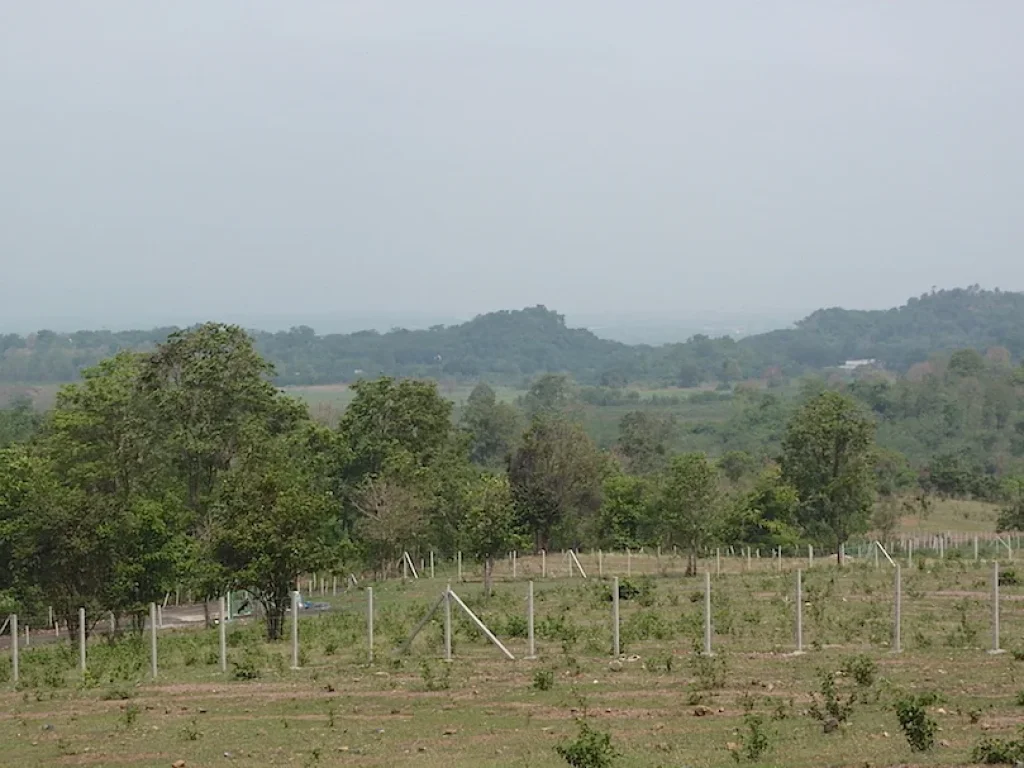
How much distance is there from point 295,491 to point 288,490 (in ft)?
0.51

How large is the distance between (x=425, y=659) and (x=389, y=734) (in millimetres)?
5536

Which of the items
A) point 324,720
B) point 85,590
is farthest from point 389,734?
point 85,590

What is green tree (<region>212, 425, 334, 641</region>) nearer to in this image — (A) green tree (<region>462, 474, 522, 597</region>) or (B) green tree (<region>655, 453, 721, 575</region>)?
(A) green tree (<region>462, 474, 522, 597</region>)

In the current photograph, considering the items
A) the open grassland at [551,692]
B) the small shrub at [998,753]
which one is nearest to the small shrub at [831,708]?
the open grassland at [551,692]

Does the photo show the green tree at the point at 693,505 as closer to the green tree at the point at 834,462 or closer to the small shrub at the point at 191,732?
the green tree at the point at 834,462

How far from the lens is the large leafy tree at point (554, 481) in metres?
55.3

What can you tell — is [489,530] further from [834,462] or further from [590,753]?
[590,753]

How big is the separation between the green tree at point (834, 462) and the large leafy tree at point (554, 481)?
12187 mm

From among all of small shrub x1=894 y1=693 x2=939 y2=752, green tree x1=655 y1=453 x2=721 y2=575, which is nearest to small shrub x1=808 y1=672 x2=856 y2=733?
small shrub x1=894 y1=693 x2=939 y2=752

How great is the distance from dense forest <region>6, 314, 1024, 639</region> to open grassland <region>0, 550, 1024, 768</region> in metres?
2.62

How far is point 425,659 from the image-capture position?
2175 centimetres

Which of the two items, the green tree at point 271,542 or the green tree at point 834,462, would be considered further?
the green tree at point 834,462

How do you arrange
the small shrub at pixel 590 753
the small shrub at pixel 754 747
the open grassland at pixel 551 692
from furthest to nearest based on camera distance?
the open grassland at pixel 551 692
the small shrub at pixel 754 747
the small shrub at pixel 590 753

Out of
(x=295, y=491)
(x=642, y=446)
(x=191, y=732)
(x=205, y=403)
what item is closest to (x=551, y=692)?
(x=191, y=732)
